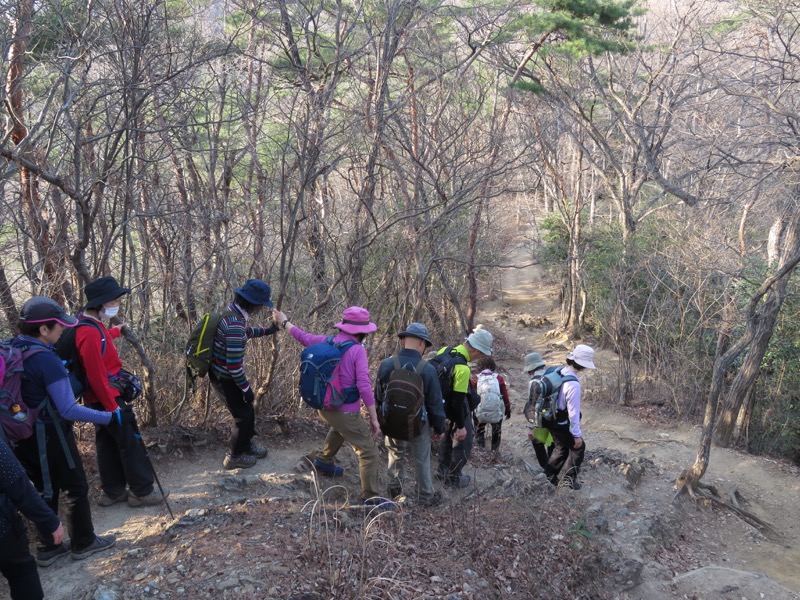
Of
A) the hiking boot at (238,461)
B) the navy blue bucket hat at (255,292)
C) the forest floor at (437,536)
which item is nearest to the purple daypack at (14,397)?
the forest floor at (437,536)

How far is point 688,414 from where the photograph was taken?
10367 millimetres

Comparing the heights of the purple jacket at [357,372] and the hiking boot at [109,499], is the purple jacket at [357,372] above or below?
above

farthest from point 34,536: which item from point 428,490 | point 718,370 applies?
point 718,370

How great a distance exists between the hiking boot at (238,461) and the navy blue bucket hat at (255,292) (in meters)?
1.51

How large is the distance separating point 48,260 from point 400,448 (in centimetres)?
350

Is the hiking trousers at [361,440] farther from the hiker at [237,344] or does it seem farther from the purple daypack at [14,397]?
the purple daypack at [14,397]

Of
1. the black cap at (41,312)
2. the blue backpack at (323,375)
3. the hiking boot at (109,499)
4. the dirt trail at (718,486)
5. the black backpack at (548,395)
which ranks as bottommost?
the dirt trail at (718,486)

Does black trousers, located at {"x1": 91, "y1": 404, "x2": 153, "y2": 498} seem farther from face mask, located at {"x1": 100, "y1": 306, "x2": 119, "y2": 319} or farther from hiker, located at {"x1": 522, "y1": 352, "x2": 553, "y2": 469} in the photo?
hiker, located at {"x1": 522, "y1": 352, "x2": 553, "y2": 469}

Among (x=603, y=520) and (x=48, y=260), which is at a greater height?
(x=48, y=260)

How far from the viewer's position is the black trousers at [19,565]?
286cm

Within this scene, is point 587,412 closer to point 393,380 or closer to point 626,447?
point 626,447

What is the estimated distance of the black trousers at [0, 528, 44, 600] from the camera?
2857mm

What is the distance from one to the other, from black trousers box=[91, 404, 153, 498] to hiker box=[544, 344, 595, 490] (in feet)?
11.5

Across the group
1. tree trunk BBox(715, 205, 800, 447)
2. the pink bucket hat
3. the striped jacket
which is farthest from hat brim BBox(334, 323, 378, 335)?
tree trunk BBox(715, 205, 800, 447)
